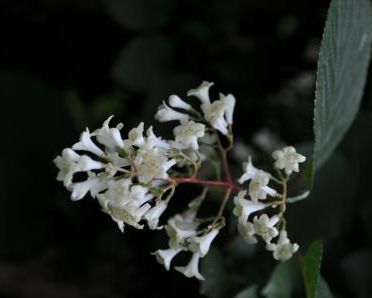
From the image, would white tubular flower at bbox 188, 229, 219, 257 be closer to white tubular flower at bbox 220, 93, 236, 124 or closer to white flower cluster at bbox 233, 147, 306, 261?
white flower cluster at bbox 233, 147, 306, 261

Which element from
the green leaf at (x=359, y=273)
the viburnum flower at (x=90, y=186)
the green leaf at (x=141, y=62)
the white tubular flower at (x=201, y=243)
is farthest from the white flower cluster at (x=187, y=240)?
the green leaf at (x=141, y=62)

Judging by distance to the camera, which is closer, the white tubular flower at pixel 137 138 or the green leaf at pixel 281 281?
the white tubular flower at pixel 137 138

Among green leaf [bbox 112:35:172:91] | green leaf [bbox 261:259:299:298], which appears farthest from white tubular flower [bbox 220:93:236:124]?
green leaf [bbox 112:35:172:91]

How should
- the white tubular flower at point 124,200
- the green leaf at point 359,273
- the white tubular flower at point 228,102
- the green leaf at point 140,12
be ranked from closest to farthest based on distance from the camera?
the white tubular flower at point 124,200 → the white tubular flower at point 228,102 → the green leaf at point 359,273 → the green leaf at point 140,12

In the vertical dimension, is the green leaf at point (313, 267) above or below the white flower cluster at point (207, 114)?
below

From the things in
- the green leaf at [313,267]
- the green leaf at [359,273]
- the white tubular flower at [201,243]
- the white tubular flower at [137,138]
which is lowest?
the green leaf at [359,273]

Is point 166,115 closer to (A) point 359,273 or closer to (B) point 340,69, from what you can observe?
(B) point 340,69

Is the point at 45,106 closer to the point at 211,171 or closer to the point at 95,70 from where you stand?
the point at 95,70

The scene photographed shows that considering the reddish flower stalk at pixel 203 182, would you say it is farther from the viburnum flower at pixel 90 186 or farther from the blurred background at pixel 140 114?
the blurred background at pixel 140 114
